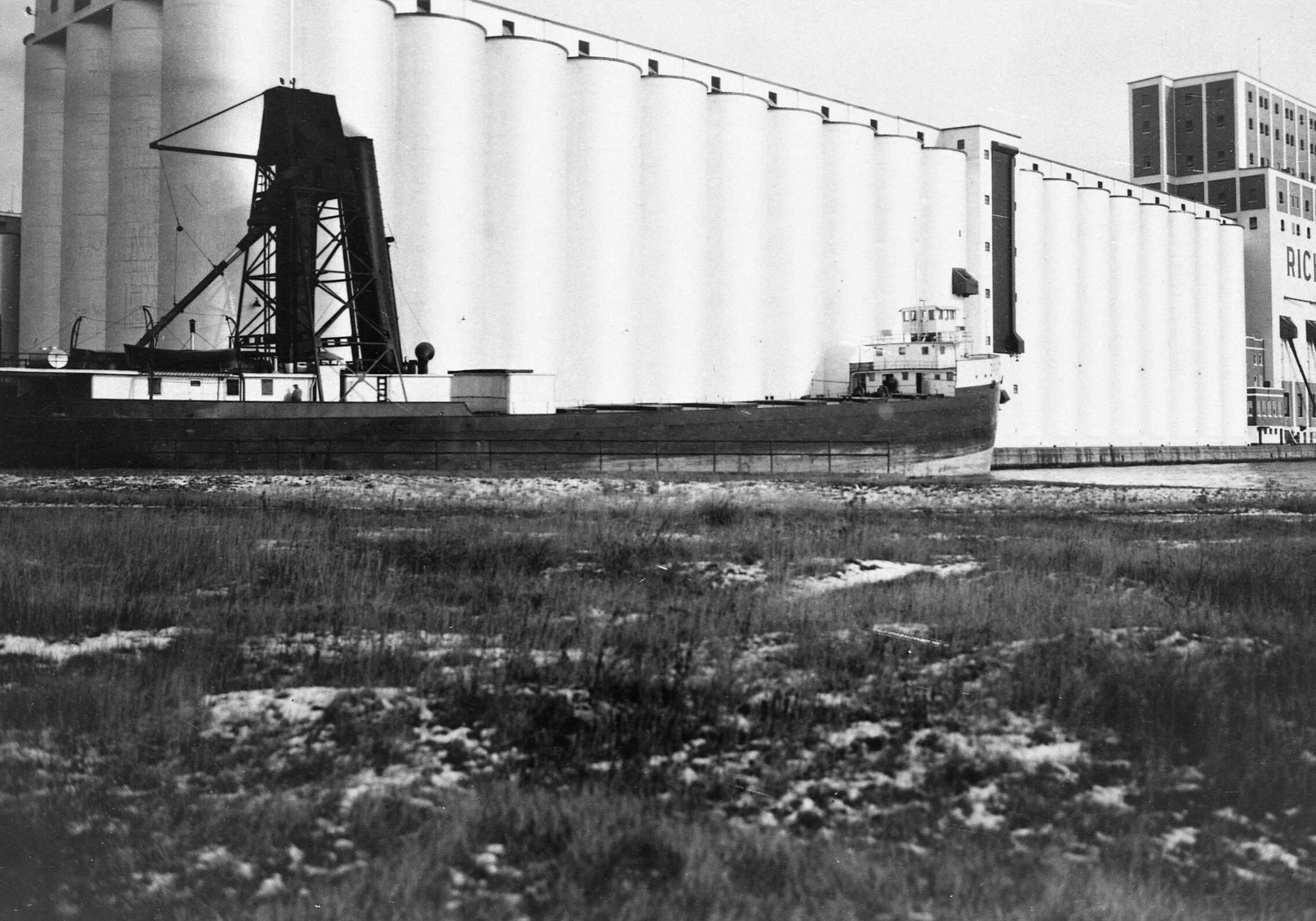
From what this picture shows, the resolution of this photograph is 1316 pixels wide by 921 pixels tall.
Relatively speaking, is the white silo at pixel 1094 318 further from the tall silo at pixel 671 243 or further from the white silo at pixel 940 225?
the tall silo at pixel 671 243

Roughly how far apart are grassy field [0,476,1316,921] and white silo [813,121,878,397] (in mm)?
50818

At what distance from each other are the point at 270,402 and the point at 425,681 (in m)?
29.6

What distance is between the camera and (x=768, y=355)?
202 feet

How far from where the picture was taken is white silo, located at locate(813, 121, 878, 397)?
6469cm

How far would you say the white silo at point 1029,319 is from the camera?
77.2 metres

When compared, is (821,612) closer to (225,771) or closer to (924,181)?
(225,771)

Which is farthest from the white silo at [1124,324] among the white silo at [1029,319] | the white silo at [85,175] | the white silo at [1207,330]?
the white silo at [85,175]

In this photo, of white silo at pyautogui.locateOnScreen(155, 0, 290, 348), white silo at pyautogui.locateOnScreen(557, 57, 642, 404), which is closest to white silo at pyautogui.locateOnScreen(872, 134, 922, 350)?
white silo at pyautogui.locateOnScreen(557, 57, 642, 404)

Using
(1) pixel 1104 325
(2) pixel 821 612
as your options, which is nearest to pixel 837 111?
(1) pixel 1104 325

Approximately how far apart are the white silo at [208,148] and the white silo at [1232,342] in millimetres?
78591

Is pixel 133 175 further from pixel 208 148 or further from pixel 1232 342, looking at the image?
pixel 1232 342

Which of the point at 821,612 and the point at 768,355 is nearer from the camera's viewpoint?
the point at 821,612

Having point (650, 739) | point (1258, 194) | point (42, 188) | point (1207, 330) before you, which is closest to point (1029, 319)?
point (1207, 330)

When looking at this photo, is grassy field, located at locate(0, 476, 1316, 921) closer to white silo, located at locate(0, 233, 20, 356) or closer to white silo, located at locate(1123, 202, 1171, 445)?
white silo, located at locate(0, 233, 20, 356)
